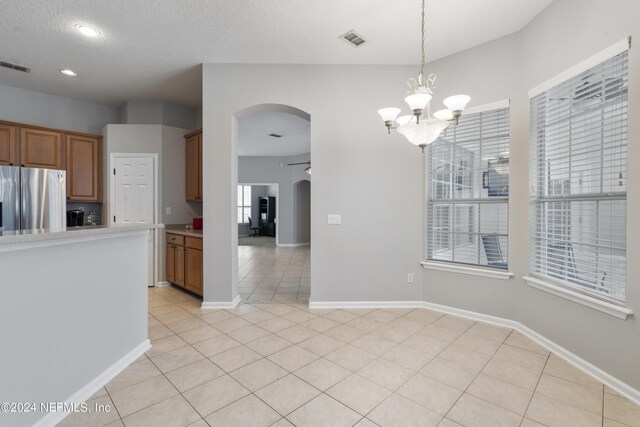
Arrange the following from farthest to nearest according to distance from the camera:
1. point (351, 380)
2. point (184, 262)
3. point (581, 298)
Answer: point (184, 262) < point (581, 298) < point (351, 380)

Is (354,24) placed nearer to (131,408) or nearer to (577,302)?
(577,302)

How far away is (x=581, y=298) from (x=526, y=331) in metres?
0.73

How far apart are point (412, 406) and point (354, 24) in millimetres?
3214

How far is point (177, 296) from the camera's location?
4012 millimetres

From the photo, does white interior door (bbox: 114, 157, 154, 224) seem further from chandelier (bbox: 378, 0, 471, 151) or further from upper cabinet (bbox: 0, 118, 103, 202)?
chandelier (bbox: 378, 0, 471, 151)

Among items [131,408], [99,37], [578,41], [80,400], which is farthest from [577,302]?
[99,37]

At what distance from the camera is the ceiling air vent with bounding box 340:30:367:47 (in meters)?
2.87

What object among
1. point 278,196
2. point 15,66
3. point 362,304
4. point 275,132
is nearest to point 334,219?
point 362,304

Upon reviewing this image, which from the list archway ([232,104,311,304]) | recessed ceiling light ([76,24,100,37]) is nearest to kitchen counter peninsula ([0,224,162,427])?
archway ([232,104,311,304])

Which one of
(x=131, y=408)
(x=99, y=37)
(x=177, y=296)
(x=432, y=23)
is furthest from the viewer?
(x=177, y=296)

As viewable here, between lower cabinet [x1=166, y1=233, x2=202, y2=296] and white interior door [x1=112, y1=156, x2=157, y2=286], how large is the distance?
14.7 inches

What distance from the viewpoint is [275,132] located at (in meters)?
6.59

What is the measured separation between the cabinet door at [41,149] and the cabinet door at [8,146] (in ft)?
0.22

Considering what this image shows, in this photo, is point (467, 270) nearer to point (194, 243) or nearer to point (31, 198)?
point (194, 243)
